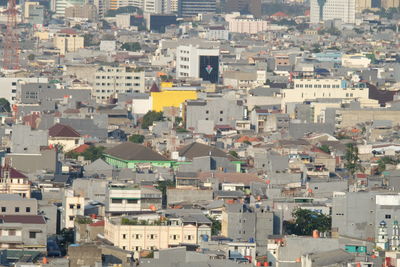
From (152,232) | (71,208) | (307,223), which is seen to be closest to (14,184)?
(71,208)

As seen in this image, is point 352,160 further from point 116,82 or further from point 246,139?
point 116,82

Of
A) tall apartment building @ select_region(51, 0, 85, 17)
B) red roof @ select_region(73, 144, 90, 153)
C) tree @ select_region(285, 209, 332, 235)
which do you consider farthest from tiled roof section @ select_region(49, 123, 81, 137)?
tall apartment building @ select_region(51, 0, 85, 17)

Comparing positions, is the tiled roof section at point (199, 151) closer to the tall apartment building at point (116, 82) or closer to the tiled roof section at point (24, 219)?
Result: the tiled roof section at point (24, 219)

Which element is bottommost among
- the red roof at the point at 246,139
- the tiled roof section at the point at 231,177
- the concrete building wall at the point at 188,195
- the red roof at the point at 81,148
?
the red roof at the point at 246,139

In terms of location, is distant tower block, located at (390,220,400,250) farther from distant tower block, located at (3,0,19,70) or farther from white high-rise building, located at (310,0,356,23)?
white high-rise building, located at (310,0,356,23)

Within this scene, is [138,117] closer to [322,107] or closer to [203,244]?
[322,107]

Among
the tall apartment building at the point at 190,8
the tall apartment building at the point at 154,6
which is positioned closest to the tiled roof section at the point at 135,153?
the tall apartment building at the point at 154,6
